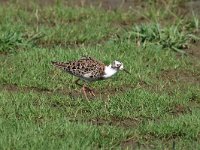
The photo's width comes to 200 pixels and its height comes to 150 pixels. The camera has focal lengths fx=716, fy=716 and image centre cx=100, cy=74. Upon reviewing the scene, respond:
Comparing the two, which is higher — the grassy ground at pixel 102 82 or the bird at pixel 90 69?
the bird at pixel 90 69

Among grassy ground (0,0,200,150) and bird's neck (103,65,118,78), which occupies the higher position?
bird's neck (103,65,118,78)

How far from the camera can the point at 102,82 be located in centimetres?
953

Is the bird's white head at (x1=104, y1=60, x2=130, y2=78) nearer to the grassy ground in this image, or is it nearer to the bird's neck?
the bird's neck

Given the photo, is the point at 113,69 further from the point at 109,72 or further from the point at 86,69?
the point at 86,69

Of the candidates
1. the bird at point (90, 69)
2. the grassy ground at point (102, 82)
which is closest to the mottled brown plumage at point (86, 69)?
the bird at point (90, 69)

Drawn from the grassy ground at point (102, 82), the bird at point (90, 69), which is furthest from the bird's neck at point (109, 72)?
the grassy ground at point (102, 82)

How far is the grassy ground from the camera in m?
7.48

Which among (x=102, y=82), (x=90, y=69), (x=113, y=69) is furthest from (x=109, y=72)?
(x=102, y=82)

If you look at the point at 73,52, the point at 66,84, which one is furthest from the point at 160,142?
the point at 73,52

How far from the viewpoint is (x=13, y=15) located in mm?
12297

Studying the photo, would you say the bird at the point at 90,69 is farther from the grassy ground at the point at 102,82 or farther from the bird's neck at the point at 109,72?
the grassy ground at the point at 102,82

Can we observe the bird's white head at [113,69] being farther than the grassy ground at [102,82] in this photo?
Yes

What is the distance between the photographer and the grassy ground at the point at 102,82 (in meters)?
7.48

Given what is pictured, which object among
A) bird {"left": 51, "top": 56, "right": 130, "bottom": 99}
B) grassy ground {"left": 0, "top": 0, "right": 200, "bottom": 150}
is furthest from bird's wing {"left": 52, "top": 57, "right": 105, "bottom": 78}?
grassy ground {"left": 0, "top": 0, "right": 200, "bottom": 150}
